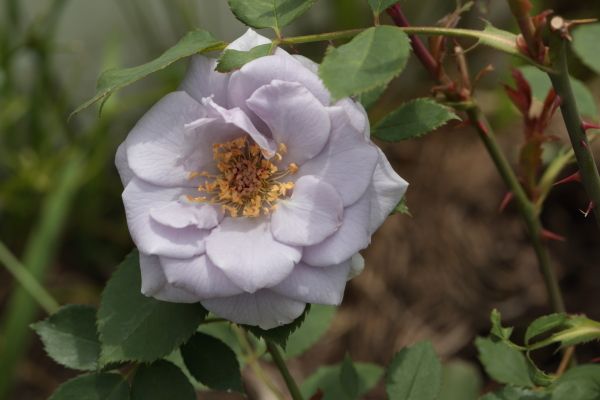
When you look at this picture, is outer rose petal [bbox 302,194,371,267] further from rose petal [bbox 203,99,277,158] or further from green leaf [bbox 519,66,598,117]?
green leaf [bbox 519,66,598,117]

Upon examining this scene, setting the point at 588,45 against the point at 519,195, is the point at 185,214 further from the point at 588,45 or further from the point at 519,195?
the point at 588,45

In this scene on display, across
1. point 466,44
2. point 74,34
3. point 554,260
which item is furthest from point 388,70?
point 74,34

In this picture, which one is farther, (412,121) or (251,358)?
(251,358)

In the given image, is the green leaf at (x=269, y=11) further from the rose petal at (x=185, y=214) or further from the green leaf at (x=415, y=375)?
the green leaf at (x=415, y=375)

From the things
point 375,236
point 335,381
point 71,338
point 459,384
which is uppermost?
point 71,338

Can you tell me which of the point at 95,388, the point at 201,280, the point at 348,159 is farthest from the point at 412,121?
the point at 95,388

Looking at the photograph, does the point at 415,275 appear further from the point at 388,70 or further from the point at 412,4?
the point at 388,70

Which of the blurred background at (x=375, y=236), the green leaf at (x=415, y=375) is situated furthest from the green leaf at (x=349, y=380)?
the blurred background at (x=375, y=236)
